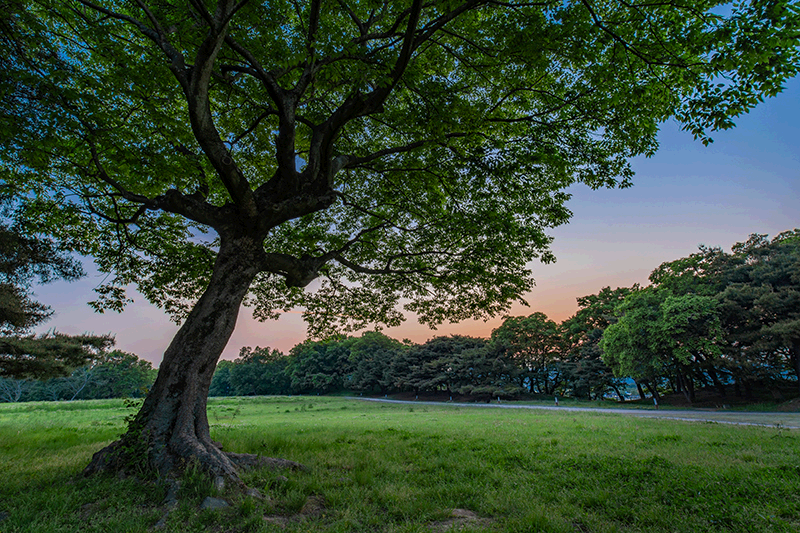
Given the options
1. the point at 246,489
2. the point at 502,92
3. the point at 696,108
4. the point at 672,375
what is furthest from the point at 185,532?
the point at 672,375

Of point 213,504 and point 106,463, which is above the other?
point 106,463

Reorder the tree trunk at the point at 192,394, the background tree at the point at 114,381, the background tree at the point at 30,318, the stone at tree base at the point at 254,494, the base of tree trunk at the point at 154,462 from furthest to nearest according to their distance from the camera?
1. the background tree at the point at 114,381
2. the background tree at the point at 30,318
3. the tree trunk at the point at 192,394
4. the base of tree trunk at the point at 154,462
5. the stone at tree base at the point at 254,494

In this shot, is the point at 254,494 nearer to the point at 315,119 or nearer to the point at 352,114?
the point at 352,114

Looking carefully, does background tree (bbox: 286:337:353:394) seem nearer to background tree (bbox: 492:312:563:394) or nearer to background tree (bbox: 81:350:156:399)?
background tree (bbox: 81:350:156:399)

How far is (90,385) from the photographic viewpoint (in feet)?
232

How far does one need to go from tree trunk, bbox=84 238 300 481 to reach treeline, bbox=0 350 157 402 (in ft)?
260

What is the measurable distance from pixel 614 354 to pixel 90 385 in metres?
94.1

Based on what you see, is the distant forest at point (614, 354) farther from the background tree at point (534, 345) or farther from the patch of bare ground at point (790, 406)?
the patch of bare ground at point (790, 406)

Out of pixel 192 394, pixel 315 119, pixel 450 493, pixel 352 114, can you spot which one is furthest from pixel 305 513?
pixel 315 119

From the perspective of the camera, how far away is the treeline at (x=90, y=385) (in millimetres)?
67750

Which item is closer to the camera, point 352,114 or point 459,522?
point 459,522

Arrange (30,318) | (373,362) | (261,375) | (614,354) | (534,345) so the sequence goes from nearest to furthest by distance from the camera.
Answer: (30,318) → (614,354) → (534,345) → (373,362) → (261,375)

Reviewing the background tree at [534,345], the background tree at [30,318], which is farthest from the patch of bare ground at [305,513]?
the background tree at [534,345]

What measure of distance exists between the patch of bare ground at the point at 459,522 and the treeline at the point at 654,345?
1262 centimetres
